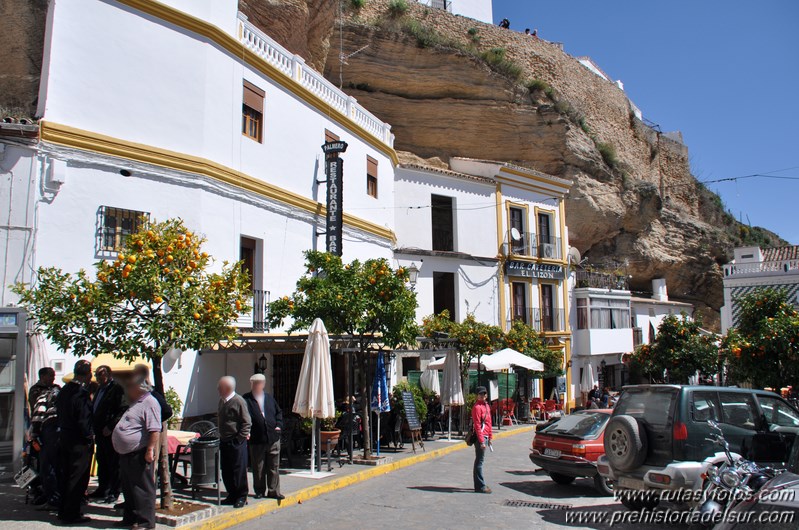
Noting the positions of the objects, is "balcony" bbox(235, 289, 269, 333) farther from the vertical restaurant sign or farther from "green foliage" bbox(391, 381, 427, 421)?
"green foliage" bbox(391, 381, 427, 421)

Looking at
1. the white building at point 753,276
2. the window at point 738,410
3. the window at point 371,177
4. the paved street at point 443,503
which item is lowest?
the paved street at point 443,503

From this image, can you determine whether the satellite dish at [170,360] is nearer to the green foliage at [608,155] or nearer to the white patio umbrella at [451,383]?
the white patio umbrella at [451,383]

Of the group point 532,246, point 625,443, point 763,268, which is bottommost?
point 625,443

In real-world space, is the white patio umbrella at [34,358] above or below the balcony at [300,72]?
below

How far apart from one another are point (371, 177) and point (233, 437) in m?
13.3

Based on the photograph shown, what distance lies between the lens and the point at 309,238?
16609 millimetres

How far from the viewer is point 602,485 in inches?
400

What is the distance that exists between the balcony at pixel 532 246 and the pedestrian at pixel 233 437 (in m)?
21.5

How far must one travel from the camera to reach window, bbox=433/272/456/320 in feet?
88.1

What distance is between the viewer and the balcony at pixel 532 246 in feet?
94.3

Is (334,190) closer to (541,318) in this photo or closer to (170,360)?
(170,360)

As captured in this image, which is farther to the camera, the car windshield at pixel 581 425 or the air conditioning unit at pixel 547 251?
the air conditioning unit at pixel 547 251

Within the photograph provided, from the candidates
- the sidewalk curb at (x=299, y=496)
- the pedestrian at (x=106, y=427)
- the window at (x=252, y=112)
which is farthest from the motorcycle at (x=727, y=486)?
the window at (x=252, y=112)

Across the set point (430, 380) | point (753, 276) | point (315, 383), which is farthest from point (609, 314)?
point (315, 383)
